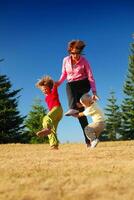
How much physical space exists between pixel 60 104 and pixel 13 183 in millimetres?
6533

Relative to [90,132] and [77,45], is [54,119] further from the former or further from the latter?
[77,45]

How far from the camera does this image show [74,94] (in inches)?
488

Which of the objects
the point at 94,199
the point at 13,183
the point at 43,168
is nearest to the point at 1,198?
the point at 13,183

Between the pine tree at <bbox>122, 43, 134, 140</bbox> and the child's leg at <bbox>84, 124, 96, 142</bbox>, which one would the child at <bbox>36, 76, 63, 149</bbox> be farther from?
the pine tree at <bbox>122, 43, 134, 140</bbox>

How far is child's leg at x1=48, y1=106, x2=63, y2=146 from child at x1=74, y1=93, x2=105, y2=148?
81 cm

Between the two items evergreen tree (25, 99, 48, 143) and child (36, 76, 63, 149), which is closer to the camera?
child (36, 76, 63, 149)

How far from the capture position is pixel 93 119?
1195cm

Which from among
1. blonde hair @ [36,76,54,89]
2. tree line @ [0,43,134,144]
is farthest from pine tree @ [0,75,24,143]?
blonde hair @ [36,76,54,89]

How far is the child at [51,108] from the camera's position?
40.6 feet

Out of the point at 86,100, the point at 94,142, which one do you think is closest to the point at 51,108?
the point at 86,100

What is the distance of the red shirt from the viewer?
12570 millimetres

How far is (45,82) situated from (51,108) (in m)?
0.68

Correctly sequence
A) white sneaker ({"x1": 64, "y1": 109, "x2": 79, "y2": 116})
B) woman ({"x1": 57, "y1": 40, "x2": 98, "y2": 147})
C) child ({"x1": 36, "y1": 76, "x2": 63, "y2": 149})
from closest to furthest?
1. white sneaker ({"x1": 64, "y1": 109, "x2": 79, "y2": 116})
2. woman ({"x1": 57, "y1": 40, "x2": 98, "y2": 147})
3. child ({"x1": 36, "y1": 76, "x2": 63, "y2": 149})

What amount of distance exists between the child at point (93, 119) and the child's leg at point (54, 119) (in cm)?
81
